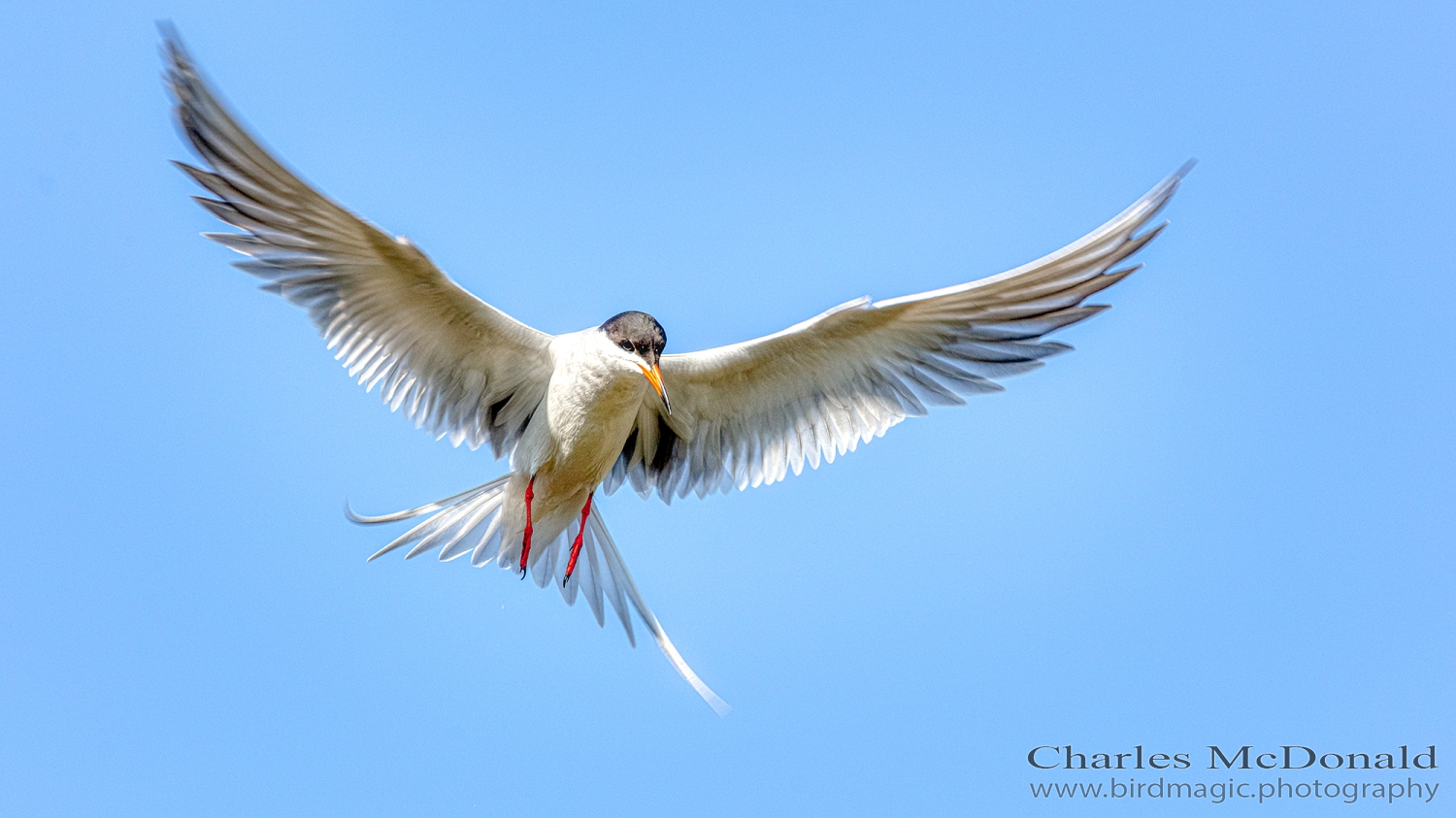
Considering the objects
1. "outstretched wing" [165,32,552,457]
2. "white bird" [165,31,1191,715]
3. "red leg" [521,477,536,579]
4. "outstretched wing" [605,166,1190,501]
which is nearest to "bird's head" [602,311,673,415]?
"white bird" [165,31,1191,715]

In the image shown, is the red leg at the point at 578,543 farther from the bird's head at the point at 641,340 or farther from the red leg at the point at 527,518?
the bird's head at the point at 641,340

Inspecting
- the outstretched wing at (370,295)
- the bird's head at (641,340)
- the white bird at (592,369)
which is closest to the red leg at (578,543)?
the white bird at (592,369)

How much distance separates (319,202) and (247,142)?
1.34 ft

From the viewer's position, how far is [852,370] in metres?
7.07

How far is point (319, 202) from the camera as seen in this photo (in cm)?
621

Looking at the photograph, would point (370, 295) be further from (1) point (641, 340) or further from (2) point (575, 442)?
(1) point (641, 340)

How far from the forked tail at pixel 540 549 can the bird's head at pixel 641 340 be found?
3.94 feet

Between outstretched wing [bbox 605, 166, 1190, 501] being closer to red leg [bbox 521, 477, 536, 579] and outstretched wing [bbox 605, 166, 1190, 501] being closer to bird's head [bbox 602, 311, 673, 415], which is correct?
bird's head [bbox 602, 311, 673, 415]

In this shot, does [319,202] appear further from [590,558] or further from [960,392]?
[960,392]

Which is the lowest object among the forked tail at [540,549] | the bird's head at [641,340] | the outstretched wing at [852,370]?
the forked tail at [540,549]

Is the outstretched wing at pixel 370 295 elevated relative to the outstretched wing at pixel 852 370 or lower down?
lower down

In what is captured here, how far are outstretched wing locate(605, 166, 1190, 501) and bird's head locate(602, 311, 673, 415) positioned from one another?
496mm

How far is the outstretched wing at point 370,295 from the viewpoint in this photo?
19.9 feet

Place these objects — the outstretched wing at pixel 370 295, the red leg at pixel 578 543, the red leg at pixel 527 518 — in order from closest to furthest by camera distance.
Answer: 1. the outstretched wing at pixel 370 295
2. the red leg at pixel 527 518
3. the red leg at pixel 578 543
